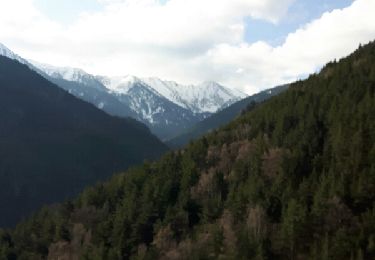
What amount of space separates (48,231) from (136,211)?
95.1ft

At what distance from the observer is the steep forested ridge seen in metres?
105

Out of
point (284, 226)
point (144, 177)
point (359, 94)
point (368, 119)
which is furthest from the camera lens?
point (144, 177)

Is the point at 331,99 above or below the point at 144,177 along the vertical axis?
above

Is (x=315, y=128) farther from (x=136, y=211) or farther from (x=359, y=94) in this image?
(x=136, y=211)

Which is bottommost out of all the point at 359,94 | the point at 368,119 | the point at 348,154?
the point at 348,154

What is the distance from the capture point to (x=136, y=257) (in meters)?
125

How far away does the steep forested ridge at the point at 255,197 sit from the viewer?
10531 centimetres


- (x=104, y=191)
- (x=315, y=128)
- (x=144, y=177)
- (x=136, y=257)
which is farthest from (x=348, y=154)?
(x=104, y=191)

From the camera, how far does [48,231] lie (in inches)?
6206

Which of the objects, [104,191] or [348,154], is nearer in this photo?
[348,154]

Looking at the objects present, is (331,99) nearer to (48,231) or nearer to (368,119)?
(368,119)

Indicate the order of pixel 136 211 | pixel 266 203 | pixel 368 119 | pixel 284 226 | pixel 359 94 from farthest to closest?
1. pixel 359 94
2. pixel 136 211
3. pixel 368 119
4. pixel 266 203
5. pixel 284 226

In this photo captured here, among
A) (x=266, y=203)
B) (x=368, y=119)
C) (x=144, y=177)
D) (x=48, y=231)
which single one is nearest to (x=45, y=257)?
(x=48, y=231)

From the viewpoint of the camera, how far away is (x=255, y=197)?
124 metres
